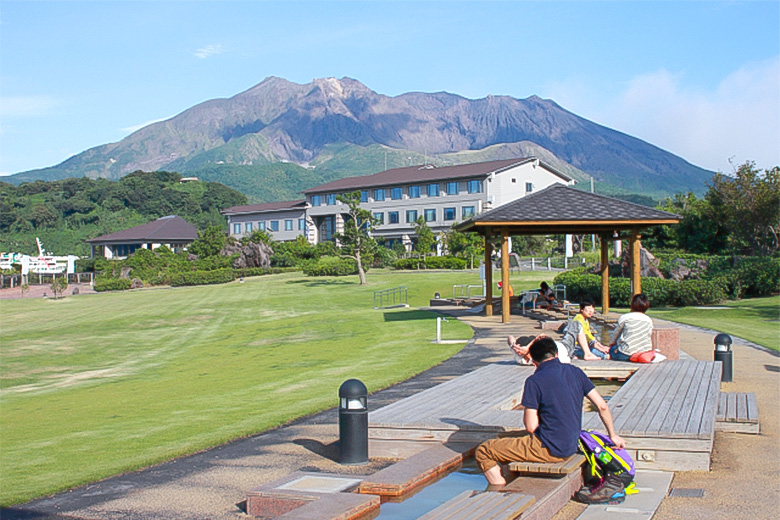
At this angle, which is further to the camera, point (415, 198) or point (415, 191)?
point (415, 191)

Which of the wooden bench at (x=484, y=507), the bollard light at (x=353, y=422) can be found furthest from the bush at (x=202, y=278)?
the wooden bench at (x=484, y=507)

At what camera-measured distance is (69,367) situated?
2527 cm

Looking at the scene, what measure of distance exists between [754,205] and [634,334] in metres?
30.0

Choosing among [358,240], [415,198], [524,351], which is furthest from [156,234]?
[524,351]

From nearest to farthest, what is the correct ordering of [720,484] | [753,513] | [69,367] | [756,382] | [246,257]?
1. [753,513]
2. [720,484]
3. [756,382]
4. [69,367]
5. [246,257]

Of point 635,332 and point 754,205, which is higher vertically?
point 754,205

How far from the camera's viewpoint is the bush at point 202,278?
65.1 metres

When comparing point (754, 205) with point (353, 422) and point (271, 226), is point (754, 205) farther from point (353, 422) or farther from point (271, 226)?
point (271, 226)

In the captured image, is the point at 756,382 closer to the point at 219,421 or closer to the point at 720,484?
the point at 720,484

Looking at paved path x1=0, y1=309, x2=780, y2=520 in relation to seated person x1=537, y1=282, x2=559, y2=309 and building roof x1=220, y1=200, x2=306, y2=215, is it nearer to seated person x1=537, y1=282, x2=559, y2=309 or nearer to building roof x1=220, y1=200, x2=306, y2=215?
seated person x1=537, y1=282, x2=559, y2=309

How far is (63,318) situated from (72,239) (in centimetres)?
8038

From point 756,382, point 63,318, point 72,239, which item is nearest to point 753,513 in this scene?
point 756,382

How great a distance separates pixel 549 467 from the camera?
6.55 metres

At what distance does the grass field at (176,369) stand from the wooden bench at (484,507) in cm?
438
